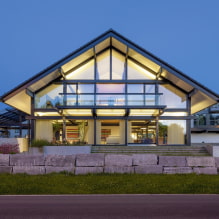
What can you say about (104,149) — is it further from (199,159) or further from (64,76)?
(199,159)

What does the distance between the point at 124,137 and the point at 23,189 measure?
16.5m

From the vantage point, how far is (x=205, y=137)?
43062 mm

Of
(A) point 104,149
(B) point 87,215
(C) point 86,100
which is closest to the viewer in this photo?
(B) point 87,215

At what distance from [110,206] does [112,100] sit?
53.7ft

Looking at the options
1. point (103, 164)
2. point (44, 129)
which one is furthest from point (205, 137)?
point (103, 164)

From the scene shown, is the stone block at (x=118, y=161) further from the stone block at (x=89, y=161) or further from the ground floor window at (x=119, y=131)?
the ground floor window at (x=119, y=131)

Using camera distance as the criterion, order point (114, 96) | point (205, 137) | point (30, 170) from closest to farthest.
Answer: point (30, 170) < point (114, 96) < point (205, 137)

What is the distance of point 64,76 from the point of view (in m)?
23.6

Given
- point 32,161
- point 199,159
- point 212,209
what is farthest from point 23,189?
point 199,159

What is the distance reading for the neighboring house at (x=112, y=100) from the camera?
22.7 m

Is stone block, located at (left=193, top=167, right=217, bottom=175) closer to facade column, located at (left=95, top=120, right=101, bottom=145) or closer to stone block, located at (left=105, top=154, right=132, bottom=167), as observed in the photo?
stone block, located at (left=105, top=154, right=132, bottom=167)

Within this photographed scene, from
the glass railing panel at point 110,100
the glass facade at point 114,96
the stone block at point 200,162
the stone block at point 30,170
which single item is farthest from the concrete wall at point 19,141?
the stone block at point 200,162

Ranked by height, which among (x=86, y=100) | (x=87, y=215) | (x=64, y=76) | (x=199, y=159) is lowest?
(x=87, y=215)

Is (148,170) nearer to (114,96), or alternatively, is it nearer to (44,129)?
(114,96)
